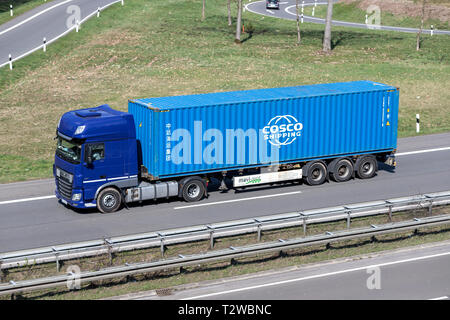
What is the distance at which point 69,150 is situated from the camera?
76.0ft

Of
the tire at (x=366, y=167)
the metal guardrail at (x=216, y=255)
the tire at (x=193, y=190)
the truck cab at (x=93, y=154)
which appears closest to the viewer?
the metal guardrail at (x=216, y=255)

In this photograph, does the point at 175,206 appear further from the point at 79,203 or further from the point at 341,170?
the point at 341,170

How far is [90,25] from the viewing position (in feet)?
185

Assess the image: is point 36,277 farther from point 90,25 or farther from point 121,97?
point 90,25

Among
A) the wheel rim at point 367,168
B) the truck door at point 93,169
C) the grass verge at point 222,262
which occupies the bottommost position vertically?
the wheel rim at point 367,168

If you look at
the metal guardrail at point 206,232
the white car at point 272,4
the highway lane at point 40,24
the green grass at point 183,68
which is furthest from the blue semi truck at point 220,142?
the white car at point 272,4

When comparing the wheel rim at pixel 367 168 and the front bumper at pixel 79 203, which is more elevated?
the front bumper at pixel 79 203

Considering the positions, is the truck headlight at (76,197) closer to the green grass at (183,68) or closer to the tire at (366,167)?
the green grass at (183,68)

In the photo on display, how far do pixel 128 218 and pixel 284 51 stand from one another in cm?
3047

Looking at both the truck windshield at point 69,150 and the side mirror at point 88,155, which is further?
the truck windshield at point 69,150

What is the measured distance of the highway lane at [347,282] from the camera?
17.3m

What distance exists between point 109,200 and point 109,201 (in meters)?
0.04

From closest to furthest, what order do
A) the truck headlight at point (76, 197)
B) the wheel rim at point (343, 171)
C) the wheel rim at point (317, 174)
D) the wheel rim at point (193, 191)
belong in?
the truck headlight at point (76, 197)
the wheel rim at point (193, 191)
the wheel rim at point (317, 174)
the wheel rim at point (343, 171)
